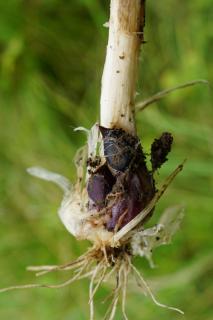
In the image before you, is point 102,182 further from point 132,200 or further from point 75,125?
point 75,125

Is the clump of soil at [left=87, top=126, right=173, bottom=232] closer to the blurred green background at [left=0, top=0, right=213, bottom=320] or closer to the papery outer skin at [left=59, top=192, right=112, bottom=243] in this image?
the papery outer skin at [left=59, top=192, right=112, bottom=243]

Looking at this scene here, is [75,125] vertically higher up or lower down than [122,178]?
higher up

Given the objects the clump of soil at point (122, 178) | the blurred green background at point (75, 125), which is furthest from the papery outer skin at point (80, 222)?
the blurred green background at point (75, 125)

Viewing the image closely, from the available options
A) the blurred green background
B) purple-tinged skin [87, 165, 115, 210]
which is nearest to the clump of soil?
purple-tinged skin [87, 165, 115, 210]

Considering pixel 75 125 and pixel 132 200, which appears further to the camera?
pixel 75 125

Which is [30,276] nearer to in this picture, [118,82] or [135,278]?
[135,278]

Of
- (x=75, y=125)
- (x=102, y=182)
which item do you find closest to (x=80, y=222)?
(x=102, y=182)

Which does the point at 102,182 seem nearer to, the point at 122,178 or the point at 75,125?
the point at 122,178

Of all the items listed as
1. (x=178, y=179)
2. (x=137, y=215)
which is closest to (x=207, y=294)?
(x=178, y=179)

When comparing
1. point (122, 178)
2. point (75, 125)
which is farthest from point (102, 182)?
point (75, 125)
